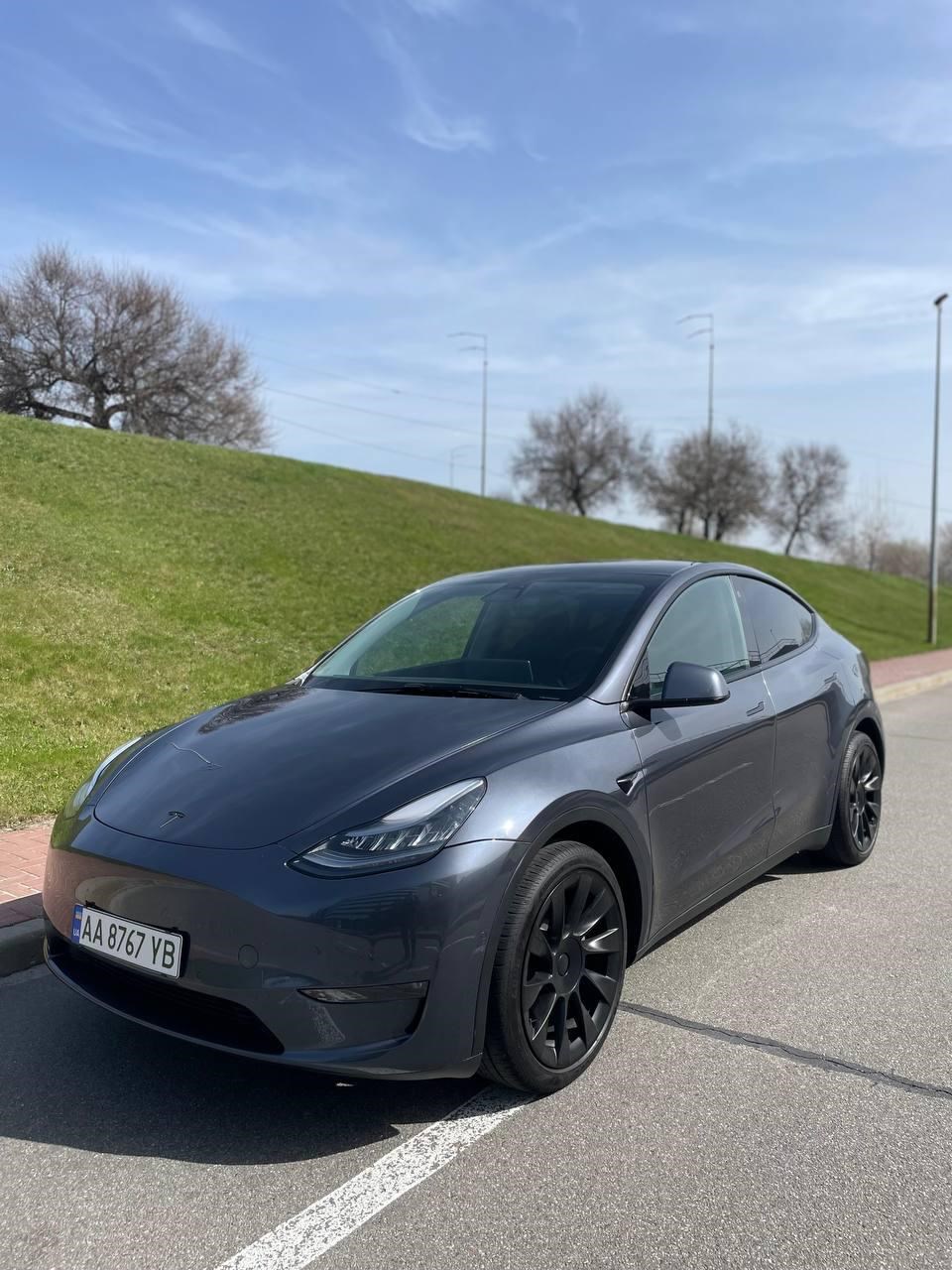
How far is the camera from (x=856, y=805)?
214 inches

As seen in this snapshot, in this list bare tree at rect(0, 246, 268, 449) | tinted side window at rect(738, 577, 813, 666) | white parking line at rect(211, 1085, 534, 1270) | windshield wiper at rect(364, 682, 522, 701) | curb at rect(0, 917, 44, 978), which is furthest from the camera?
bare tree at rect(0, 246, 268, 449)

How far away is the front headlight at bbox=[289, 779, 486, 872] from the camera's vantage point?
2766 mm

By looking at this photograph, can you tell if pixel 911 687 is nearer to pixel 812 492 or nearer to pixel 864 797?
pixel 864 797

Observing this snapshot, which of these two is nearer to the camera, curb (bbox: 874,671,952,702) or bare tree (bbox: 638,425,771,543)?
curb (bbox: 874,671,952,702)

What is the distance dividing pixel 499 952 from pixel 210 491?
16680 millimetres

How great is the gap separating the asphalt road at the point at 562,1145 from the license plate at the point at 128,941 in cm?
49

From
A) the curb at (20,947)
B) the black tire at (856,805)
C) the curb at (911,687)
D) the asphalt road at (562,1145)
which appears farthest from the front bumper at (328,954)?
the curb at (911,687)

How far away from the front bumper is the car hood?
0.16 m

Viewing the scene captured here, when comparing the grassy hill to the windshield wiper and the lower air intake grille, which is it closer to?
the windshield wiper

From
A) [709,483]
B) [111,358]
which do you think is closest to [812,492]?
[709,483]

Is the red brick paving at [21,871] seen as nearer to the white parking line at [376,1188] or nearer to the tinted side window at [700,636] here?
the white parking line at [376,1188]

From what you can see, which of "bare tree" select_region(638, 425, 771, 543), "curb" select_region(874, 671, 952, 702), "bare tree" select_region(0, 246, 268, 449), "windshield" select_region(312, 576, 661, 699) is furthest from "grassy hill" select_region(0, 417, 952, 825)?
"bare tree" select_region(638, 425, 771, 543)

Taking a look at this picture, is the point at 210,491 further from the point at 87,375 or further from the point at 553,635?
the point at 87,375

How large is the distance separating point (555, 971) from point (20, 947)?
231cm
